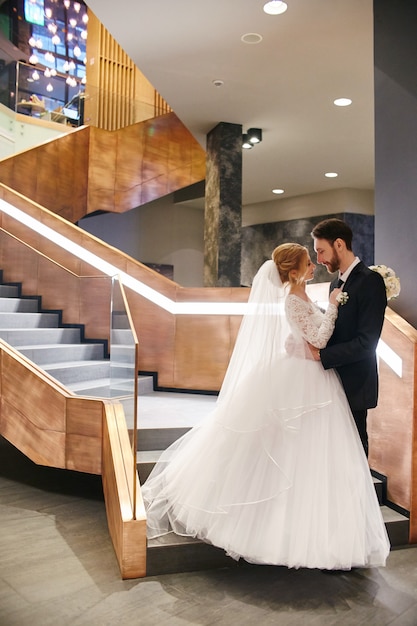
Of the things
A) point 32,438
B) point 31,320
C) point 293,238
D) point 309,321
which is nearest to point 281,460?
point 309,321

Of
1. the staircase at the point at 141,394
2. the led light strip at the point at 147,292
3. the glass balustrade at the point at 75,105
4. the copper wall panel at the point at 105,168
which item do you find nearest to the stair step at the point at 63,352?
the staircase at the point at 141,394

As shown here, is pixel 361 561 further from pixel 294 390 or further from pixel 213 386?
pixel 213 386

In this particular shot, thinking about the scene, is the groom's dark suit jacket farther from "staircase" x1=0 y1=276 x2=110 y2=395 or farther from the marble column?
the marble column

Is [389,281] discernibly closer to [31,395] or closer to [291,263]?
[291,263]

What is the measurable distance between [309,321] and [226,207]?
558cm

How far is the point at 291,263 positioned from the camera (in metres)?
2.95

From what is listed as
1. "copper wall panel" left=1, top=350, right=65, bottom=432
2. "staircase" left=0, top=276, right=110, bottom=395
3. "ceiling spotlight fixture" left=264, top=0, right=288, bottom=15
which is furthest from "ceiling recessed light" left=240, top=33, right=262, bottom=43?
"copper wall panel" left=1, top=350, right=65, bottom=432

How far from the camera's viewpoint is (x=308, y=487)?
266 cm

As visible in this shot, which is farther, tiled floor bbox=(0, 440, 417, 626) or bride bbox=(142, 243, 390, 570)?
bride bbox=(142, 243, 390, 570)

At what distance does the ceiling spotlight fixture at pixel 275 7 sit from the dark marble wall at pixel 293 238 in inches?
262

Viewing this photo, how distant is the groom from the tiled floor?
0.74 meters

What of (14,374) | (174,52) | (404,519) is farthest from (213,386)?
(174,52)

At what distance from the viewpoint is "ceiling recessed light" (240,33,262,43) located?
5.55 m

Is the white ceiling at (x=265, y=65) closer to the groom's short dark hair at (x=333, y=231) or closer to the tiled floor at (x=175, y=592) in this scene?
the groom's short dark hair at (x=333, y=231)
